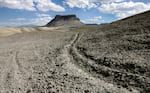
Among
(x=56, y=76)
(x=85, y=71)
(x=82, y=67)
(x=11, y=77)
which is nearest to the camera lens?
(x=56, y=76)

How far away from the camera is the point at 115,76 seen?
9.63 m

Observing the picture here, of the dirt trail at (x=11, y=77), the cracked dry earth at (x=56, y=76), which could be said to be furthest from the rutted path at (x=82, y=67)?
the dirt trail at (x=11, y=77)

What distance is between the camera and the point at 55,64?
1295 centimetres

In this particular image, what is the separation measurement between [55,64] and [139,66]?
192 inches

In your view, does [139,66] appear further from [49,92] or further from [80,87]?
[49,92]

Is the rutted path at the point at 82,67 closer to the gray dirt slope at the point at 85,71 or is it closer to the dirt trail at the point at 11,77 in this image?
the gray dirt slope at the point at 85,71

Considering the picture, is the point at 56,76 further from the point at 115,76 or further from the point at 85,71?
the point at 115,76

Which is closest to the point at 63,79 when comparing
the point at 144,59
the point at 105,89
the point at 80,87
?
the point at 80,87

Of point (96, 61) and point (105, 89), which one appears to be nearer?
point (105, 89)

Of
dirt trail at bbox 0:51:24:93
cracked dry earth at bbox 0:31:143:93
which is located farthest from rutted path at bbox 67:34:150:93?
dirt trail at bbox 0:51:24:93

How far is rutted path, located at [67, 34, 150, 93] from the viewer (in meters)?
8.45

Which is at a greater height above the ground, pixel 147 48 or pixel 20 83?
pixel 147 48

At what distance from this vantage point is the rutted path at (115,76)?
333 inches

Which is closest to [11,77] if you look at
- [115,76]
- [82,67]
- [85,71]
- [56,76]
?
[56,76]
